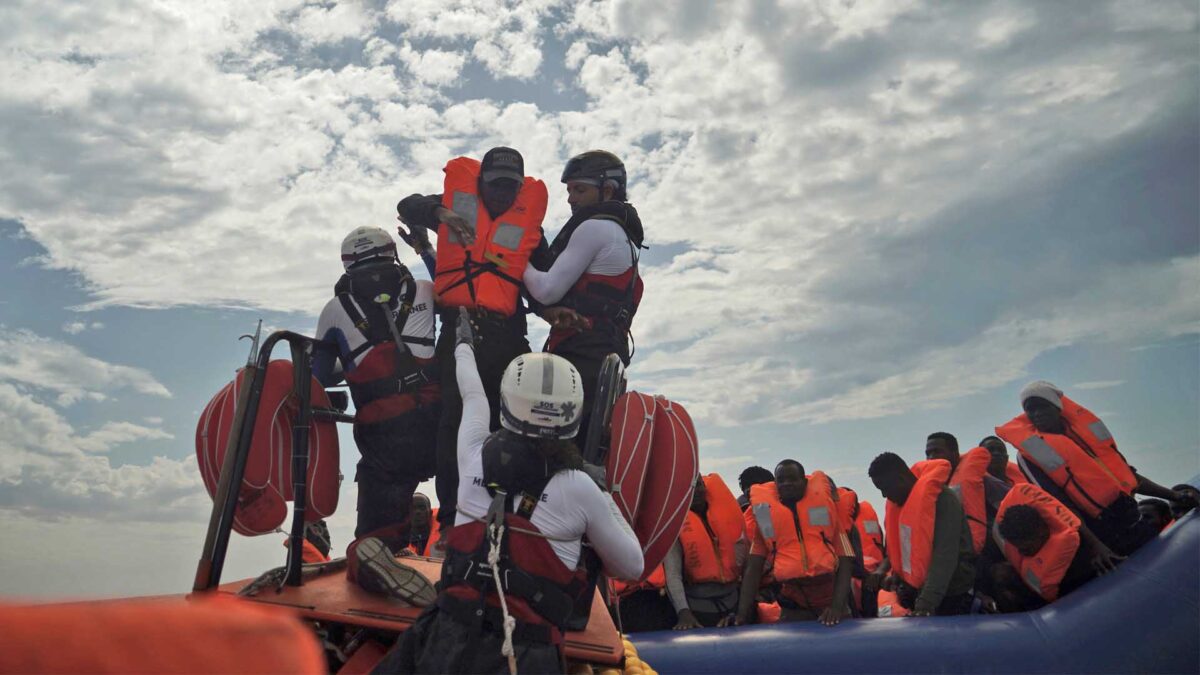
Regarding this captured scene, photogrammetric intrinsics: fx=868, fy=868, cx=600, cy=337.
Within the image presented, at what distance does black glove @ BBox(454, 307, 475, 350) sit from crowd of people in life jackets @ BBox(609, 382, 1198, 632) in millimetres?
4145

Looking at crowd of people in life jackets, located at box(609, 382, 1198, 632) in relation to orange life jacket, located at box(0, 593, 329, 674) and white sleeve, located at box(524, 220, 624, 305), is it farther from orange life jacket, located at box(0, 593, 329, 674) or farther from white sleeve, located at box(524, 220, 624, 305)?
orange life jacket, located at box(0, 593, 329, 674)

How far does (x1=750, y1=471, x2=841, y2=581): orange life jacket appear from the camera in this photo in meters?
7.87

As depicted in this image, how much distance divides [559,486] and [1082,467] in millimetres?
5953

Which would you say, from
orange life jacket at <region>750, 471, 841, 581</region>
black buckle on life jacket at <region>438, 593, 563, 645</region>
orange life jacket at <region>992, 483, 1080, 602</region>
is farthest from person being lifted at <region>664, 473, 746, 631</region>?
black buckle on life jacket at <region>438, 593, 563, 645</region>

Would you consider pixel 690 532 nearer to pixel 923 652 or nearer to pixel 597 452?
pixel 923 652

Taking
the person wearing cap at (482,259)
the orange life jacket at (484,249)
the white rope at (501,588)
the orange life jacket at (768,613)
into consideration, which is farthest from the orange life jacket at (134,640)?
the orange life jacket at (768,613)

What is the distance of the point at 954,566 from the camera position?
7.32m

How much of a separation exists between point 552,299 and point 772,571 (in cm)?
449

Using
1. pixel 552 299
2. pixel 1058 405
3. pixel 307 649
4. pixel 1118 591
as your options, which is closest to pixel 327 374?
pixel 552 299

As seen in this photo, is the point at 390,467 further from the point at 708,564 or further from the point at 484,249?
the point at 708,564

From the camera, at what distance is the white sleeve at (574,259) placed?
492 centimetres

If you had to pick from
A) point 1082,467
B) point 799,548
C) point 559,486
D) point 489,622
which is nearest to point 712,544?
point 799,548

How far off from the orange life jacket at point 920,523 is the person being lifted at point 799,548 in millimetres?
483

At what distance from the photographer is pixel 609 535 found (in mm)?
3646
